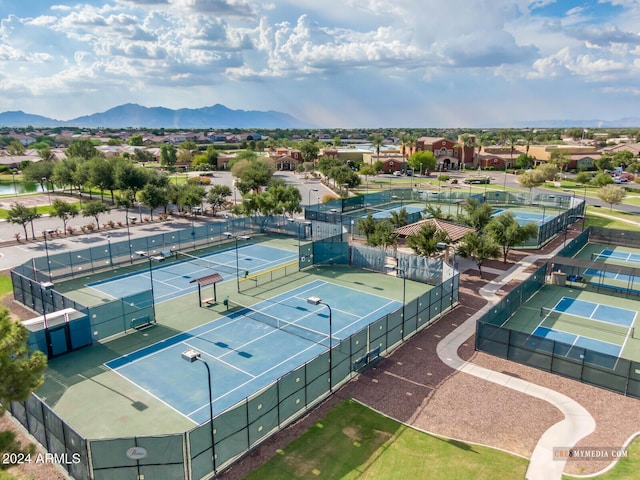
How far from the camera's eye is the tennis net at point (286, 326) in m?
24.7

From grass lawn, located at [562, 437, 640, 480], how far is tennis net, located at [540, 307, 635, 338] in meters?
11.0

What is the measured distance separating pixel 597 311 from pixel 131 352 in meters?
28.2

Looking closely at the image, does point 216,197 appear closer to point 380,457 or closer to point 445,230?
point 445,230

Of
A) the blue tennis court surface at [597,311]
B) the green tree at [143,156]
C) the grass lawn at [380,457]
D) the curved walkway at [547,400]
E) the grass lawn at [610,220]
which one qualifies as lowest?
the blue tennis court surface at [597,311]

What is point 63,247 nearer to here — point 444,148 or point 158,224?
point 158,224

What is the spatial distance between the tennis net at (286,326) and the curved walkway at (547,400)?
6.29 metres

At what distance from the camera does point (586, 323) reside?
27094 mm

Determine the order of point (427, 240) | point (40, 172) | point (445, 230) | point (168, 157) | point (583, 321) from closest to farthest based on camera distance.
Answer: point (583, 321) < point (427, 240) < point (445, 230) < point (40, 172) < point (168, 157)

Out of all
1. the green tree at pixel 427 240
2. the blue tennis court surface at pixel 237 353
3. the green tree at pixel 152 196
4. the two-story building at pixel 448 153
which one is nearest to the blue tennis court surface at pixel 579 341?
the blue tennis court surface at pixel 237 353

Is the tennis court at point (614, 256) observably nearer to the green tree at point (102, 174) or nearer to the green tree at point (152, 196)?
the green tree at point (152, 196)

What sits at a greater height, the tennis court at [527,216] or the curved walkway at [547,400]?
the tennis court at [527,216]

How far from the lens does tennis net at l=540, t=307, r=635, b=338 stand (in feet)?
84.7

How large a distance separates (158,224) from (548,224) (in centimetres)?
4338

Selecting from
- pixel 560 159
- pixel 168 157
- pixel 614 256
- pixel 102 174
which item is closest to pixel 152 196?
pixel 102 174
